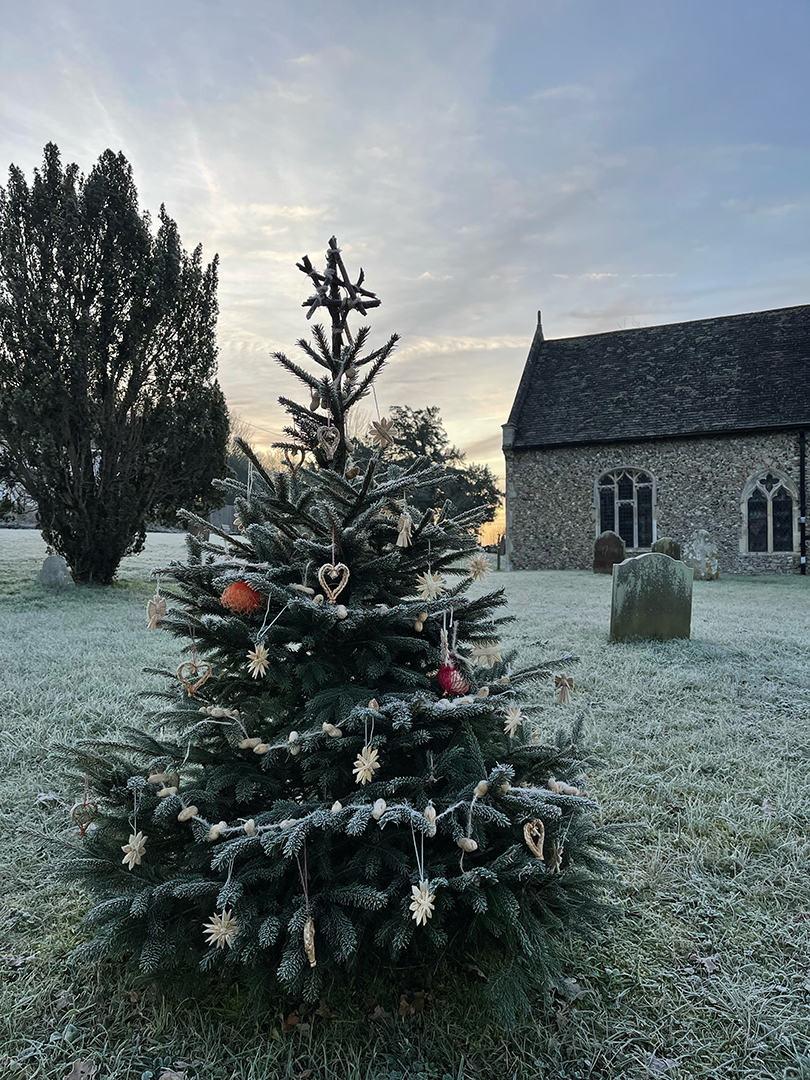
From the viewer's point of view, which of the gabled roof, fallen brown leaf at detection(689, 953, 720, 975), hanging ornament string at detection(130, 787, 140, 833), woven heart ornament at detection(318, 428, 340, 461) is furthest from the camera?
the gabled roof

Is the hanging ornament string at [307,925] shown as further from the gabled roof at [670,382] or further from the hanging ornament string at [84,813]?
the gabled roof at [670,382]

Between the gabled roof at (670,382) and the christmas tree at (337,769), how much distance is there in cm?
1984

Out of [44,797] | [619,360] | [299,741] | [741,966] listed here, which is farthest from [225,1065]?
[619,360]

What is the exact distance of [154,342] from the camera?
12859 mm

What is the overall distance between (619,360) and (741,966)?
2319 cm

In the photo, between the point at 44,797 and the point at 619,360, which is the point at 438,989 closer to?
the point at 44,797

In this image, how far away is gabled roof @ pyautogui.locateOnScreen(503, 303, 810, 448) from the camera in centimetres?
1938

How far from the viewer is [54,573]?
1238cm

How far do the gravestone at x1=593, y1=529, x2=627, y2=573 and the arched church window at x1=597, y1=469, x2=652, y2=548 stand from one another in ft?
6.38

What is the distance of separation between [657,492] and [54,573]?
17.5m

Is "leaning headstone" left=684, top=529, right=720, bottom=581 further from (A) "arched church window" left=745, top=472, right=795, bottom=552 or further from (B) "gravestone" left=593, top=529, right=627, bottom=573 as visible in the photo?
(A) "arched church window" left=745, top=472, right=795, bottom=552

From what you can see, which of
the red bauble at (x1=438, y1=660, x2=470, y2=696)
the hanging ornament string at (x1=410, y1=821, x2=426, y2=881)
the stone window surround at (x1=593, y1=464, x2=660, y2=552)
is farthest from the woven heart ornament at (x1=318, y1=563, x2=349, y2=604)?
the stone window surround at (x1=593, y1=464, x2=660, y2=552)

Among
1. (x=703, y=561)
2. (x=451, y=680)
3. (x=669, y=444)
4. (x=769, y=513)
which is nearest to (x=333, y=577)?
(x=451, y=680)

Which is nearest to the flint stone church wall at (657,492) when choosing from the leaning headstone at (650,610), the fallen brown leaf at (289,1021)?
the leaning headstone at (650,610)
